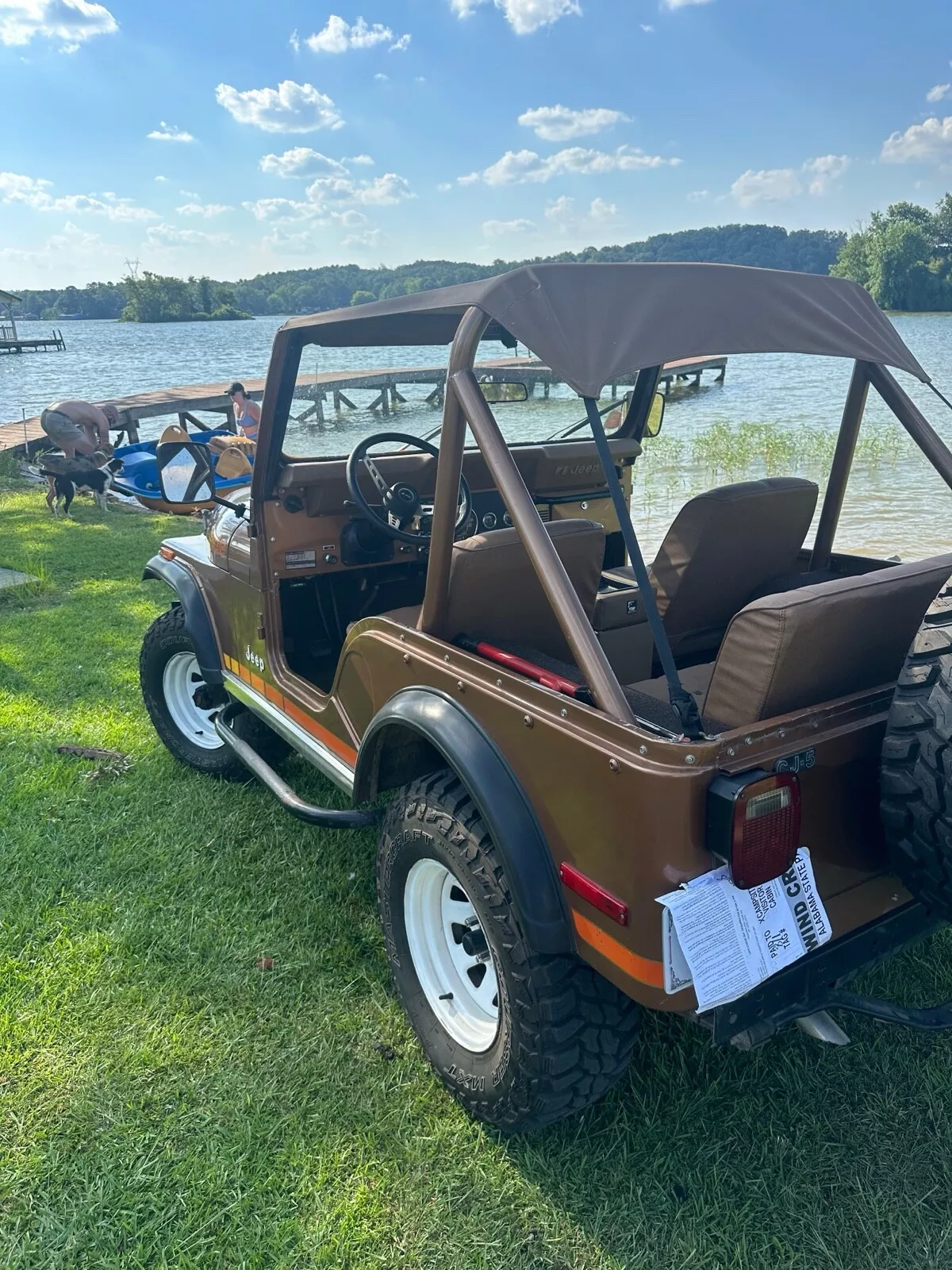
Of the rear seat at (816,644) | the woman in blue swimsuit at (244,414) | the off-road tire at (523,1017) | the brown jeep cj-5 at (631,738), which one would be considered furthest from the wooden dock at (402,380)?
the woman in blue swimsuit at (244,414)

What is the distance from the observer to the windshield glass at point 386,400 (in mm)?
3029

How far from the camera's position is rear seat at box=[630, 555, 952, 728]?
174cm

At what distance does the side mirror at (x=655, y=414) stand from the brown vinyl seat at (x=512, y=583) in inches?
65.9

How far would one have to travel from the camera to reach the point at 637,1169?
80.0 inches

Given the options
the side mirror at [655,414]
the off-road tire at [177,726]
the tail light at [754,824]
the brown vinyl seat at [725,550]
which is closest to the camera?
the tail light at [754,824]


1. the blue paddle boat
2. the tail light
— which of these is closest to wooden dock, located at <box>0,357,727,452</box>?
the tail light

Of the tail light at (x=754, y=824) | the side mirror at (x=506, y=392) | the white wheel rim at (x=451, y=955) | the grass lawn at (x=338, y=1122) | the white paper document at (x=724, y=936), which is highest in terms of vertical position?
the side mirror at (x=506, y=392)

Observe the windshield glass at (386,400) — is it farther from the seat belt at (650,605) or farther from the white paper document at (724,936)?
the white paper document at (724,936)

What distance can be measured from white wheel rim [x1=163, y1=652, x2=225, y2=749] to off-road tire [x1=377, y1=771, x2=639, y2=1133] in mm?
2140

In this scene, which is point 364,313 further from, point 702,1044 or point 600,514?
point 702,1044

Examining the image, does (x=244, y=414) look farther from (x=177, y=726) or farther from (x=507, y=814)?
(x=507, y=814)

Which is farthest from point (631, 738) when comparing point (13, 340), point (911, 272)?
point (13, 340)

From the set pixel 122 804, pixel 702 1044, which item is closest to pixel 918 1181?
pixel 702 1044

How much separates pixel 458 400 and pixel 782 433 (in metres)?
10.2
